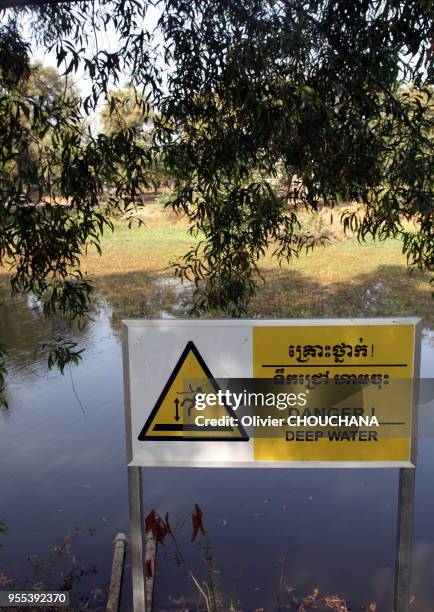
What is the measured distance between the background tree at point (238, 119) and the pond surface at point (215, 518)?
1.79 meters

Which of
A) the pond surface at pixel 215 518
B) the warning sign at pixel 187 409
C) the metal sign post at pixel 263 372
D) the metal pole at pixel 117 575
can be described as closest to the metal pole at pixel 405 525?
the metal sign post at pixel 263 372

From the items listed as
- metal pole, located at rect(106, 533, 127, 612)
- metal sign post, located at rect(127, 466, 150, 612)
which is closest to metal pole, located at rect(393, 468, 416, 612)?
metal sign post, located at rect(127, 466, 150, 612)

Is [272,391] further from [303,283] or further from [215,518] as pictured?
[303,283]

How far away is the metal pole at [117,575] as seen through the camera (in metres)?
3.12

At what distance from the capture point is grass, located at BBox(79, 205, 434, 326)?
10.3m

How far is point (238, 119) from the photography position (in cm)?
326

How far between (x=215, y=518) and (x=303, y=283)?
28.1 ft

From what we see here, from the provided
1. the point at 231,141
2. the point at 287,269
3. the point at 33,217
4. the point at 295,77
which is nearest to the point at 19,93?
the point at 33,217

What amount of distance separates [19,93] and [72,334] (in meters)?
6.36

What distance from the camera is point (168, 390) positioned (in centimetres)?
194

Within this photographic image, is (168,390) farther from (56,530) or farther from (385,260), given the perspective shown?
(385,260)

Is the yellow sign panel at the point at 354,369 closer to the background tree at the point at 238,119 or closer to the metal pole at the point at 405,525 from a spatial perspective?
the metal pole at the point at 405,525

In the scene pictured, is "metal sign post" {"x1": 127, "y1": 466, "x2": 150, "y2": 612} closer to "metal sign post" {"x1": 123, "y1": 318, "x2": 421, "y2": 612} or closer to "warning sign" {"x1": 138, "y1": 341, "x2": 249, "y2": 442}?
"metal sign post" {"x1": 123, "y1": 318, "x2": 421, "y2": 612}

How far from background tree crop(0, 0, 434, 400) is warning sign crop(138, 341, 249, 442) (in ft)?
3.72
